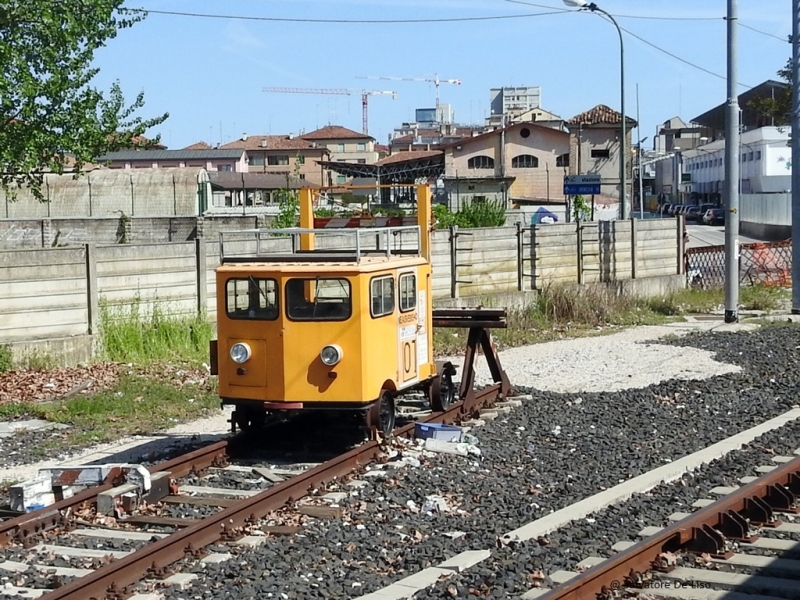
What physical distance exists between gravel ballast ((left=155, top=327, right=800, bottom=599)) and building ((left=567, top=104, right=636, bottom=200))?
57.6 metres

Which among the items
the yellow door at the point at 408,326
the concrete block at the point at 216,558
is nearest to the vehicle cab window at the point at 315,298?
the yellow door at the point at 408,326

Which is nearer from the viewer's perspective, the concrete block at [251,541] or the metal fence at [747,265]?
the concrete block at [251,541]

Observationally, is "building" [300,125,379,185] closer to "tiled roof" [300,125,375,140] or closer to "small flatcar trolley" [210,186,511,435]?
"tiled roof" [300,125,375,140]

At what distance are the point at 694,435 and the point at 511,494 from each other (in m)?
3.56

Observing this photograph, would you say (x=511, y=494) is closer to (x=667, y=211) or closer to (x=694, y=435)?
(x=694, y=435)

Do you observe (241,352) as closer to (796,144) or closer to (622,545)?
(622,545)

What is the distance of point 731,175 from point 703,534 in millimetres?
18473

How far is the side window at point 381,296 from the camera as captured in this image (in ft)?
36.8

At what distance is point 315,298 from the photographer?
11.1 metres

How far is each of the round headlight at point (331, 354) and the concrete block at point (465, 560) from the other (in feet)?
11.0

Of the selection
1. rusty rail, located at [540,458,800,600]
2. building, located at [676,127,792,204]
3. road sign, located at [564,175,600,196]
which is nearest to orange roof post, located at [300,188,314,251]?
rusty rail, located at [540,458,800,600]

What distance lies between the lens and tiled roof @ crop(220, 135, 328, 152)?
358 feet

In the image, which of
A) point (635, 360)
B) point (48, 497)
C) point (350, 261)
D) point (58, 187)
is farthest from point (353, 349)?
point (58, 187)

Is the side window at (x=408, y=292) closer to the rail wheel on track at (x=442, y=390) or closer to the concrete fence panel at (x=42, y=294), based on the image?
the rail wheel on track at (x=442, y=390)
